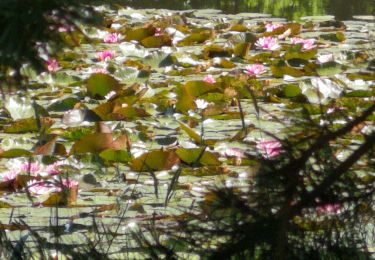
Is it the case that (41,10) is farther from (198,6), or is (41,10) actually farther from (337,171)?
(198,6)

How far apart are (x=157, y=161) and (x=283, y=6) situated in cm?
565

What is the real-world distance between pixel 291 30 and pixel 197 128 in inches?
107

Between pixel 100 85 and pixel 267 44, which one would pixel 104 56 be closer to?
pixel 100 85

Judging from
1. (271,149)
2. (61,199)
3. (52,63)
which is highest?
(52,63)

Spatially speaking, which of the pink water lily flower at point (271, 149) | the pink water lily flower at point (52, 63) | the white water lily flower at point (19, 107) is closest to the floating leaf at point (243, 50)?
the pink water lily flower at point (52, 63)

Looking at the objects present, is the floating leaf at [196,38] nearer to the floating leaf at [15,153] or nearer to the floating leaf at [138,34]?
the floating leaf at [138,34]

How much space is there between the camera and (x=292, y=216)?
7.10ft

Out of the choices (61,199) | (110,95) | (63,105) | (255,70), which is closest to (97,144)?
(61,199)

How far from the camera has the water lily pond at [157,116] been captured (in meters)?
2.87

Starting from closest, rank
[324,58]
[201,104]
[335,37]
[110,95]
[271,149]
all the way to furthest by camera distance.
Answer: [271,149] → [201,104] → [110,95] → [324,58] → [335,37]

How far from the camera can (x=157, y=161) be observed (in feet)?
12.1

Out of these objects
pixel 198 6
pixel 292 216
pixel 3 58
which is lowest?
pixel 198 6

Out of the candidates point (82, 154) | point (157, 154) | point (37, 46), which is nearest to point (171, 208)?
point (157, 154)

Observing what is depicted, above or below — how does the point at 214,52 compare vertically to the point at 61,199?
below
